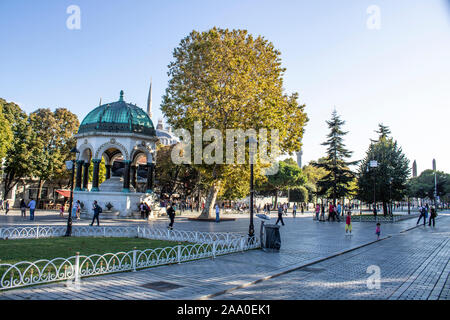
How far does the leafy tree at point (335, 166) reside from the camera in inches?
1534

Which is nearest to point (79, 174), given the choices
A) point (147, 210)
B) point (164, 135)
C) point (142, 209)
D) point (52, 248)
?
point (142, 209)

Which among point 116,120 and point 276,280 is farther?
point 116,120

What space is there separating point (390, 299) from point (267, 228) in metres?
6.82

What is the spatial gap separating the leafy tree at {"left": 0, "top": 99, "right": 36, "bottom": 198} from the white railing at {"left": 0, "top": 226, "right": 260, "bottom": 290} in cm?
2877

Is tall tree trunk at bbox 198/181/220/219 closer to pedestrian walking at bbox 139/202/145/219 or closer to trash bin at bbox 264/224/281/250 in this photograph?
pedestrian walking at bbox 139/202/145/219

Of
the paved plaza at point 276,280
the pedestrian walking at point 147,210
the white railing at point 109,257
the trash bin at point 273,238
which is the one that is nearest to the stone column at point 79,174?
the pedestrian walking at point 147,210

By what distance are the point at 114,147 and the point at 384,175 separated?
3058 centimetres

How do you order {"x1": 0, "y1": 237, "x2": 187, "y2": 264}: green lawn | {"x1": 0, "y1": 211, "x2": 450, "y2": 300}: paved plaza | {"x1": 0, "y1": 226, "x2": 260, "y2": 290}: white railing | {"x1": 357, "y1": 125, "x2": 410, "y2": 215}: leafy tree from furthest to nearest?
{"x1": 357, "y1": 125, "x2": 410, "y2": 215}: leafy tree → {"x1": 0, "y1": 237, "x2": 187, "y2": 264}: green lawn → {"x1": 0, "y1": 226, "x2": 260, "y2": 290}: white railing → {"x1": 0, "y1": 211, "x2": 450, "y2": 300}: paved plaza

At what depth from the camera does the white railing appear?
731 cm

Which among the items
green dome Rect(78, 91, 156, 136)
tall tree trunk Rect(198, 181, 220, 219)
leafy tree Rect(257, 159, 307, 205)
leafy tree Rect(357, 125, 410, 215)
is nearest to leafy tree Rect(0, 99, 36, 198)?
green dome Rect(78, 91, 156, 136)

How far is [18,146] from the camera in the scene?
40.8 m

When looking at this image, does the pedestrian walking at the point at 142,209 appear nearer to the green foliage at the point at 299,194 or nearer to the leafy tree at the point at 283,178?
the leafy tree at the point at 283,178

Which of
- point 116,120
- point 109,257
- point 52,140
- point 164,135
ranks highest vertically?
point 164,135

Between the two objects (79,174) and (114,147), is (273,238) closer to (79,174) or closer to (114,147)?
(114,147)
